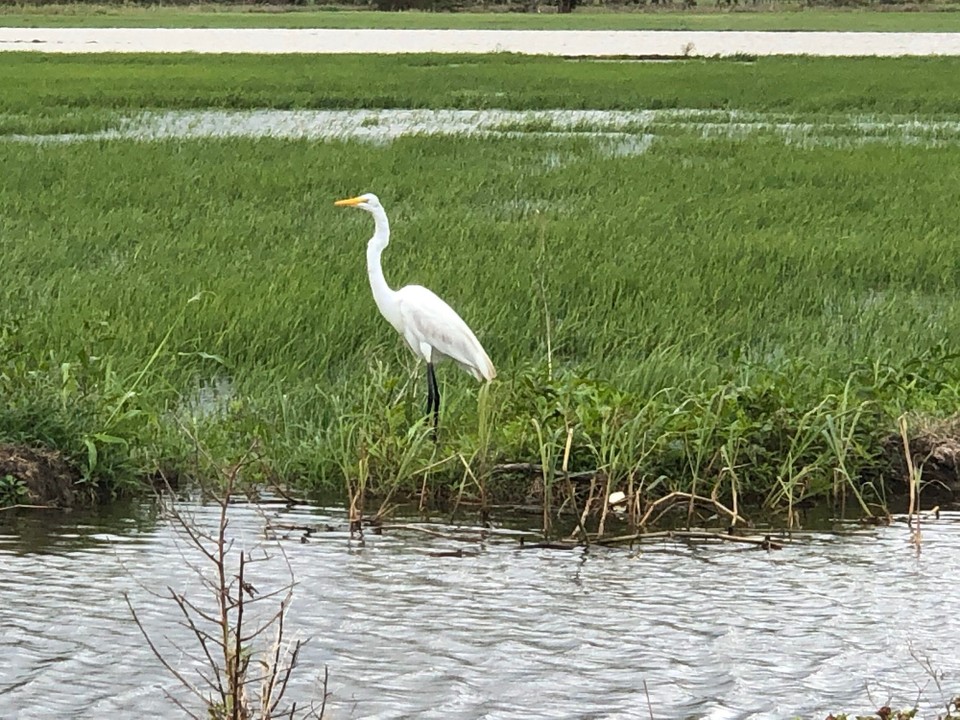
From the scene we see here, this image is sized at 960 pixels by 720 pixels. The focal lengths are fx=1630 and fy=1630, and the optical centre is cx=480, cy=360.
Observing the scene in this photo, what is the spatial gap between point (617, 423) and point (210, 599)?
1.73m

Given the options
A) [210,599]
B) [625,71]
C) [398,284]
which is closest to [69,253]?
[398,284]

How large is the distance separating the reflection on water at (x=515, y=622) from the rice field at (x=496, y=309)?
40cm

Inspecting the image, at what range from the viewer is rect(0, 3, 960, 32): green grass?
4859cm

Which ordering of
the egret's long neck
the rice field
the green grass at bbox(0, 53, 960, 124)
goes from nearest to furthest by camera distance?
the rice field < the egret's long neck < the green grass at bbox(0, 53, 960, 124)

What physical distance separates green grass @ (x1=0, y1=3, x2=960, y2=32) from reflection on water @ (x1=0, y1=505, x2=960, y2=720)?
142 feet

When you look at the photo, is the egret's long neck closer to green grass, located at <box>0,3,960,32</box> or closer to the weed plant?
the weed plant

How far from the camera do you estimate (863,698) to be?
421 cm

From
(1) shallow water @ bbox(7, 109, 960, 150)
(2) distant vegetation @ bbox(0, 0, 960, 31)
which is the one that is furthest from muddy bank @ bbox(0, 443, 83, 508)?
(2) distant vegetation @ bbox(0, 0, 960, 31)

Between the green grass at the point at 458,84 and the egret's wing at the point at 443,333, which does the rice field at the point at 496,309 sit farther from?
the green grass at the point at 458,84

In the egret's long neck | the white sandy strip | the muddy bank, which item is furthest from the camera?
the white sandy strip

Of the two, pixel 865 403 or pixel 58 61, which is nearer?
pixel 865 403

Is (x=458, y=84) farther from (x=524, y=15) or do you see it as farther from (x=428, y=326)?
(x=524, y=15)

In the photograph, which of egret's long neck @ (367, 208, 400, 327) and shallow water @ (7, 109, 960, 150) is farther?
shallow water @ (7, 109, 960, 150)

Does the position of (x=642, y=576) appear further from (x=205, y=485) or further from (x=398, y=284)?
(x=398, y=284)
